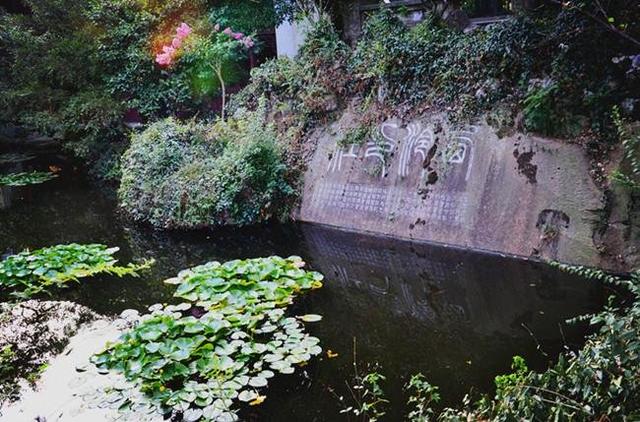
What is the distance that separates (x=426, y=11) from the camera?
31.4ft

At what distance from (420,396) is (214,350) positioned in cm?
172

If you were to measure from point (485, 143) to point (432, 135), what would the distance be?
2.93 ft

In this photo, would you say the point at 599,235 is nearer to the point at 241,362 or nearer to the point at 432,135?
the point at 432,135

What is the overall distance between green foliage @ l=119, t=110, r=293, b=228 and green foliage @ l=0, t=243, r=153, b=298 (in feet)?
6.13

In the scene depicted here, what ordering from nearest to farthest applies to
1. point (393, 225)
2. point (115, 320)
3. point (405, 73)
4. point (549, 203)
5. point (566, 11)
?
point (115, 320), point (549, 203), point (566, 11), point (393, 225), point (405, 73)

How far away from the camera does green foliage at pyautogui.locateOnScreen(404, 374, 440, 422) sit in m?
3.21

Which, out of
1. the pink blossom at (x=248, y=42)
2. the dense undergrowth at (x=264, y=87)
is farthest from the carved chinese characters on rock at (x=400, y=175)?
the pink blossom at (x=248, y=42)

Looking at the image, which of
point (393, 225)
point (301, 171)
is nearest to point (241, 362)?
point (393, 225)

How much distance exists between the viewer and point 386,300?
18.7 feet

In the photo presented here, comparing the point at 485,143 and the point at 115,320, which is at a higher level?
the point at 485,143

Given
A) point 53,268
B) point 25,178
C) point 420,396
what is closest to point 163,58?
point 25,178

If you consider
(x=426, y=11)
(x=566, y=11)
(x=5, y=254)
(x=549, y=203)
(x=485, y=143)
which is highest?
(x=426, y=11)

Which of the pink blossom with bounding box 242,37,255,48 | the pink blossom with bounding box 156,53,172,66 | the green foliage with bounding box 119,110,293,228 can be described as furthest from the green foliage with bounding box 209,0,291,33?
the green foliage with bounding box 119,110,293,228

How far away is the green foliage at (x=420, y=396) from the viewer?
321 centimetres
